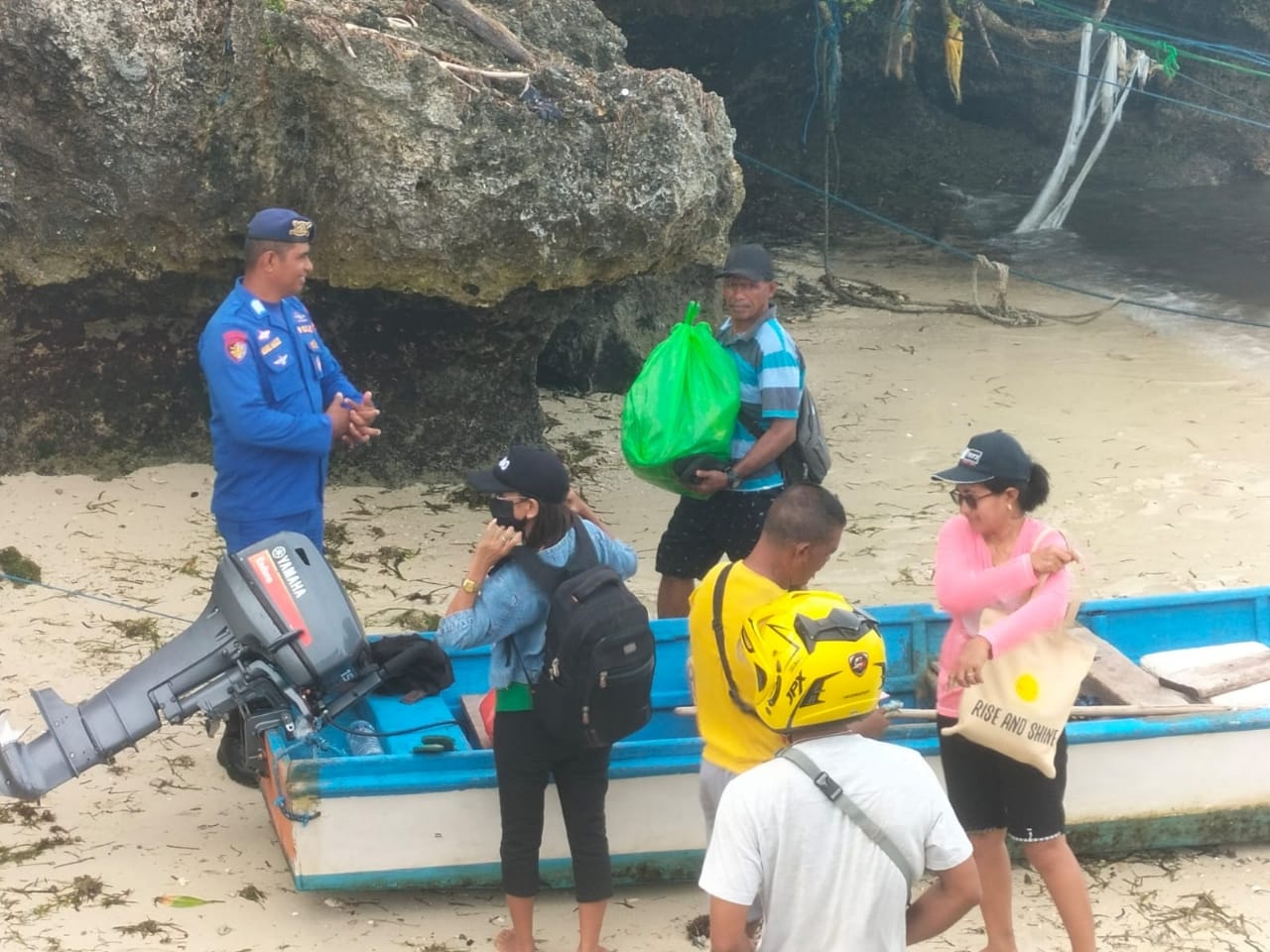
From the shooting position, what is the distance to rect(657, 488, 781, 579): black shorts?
5.40m

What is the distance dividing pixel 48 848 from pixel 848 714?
10.4 ft

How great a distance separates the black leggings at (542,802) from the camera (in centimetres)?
411

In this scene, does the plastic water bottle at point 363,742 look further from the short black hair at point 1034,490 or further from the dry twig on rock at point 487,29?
the dry twig on rock at point 487,29

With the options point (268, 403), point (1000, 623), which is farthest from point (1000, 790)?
point (268, 403)

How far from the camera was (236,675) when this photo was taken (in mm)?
4398

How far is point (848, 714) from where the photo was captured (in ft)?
9.11

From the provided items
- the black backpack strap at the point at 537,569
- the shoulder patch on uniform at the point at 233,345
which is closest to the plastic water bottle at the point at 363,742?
the black backpack strap at the point at 537,569

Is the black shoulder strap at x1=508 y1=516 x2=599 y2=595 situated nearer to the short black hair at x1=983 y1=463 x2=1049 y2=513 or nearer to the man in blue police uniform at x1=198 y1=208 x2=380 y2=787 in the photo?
the short black hair at x1=983 y1=463 x2=1049 y2=513

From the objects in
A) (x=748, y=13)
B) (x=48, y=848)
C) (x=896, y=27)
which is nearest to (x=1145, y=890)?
(x=48, y=848)

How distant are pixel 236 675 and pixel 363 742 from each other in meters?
0.61

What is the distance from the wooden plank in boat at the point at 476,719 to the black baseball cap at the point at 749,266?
1.79 metres

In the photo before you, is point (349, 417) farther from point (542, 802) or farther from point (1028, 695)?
point (1028, 695)

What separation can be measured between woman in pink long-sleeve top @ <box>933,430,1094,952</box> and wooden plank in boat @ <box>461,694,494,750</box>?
64.9 inches

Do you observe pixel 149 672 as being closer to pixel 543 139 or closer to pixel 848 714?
pixel 848 714
